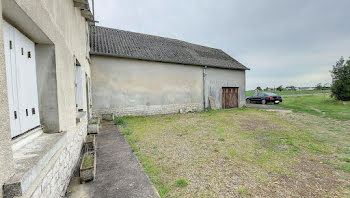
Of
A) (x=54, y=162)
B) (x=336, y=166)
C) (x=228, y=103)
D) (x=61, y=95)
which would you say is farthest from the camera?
(x=228, y=103)

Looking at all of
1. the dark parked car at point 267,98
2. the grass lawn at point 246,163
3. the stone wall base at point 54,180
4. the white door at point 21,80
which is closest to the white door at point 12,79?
the white door at point 21,80

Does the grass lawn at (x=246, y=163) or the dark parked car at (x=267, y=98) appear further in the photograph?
the dark parked car at (x=267, y=98)

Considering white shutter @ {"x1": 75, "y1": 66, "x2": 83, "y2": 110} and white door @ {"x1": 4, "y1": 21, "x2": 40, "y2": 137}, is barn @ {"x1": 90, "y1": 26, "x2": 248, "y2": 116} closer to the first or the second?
white shutter @ {"x1": 75, "y1": 66, "x2": 83, "y2": 110}

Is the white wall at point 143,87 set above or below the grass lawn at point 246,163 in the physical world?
above

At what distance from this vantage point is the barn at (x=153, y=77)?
352 inches

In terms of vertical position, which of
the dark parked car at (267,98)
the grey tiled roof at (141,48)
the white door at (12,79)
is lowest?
the dark parked car at (267,98)

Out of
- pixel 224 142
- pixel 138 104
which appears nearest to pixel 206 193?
pixel 224 142

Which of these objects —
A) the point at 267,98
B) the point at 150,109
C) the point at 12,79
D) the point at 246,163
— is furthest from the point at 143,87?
the point at 267,98

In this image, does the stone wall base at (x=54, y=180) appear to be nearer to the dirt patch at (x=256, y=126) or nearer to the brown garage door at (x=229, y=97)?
the dirt patch at (x=256, y=126)

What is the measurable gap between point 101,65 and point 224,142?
7.65 meters

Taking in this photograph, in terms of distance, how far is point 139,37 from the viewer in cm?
1287

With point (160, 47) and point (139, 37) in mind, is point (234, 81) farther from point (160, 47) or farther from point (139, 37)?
point (139, 37)

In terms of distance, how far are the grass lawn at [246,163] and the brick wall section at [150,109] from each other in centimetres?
374

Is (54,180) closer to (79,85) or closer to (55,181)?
(55,181)
